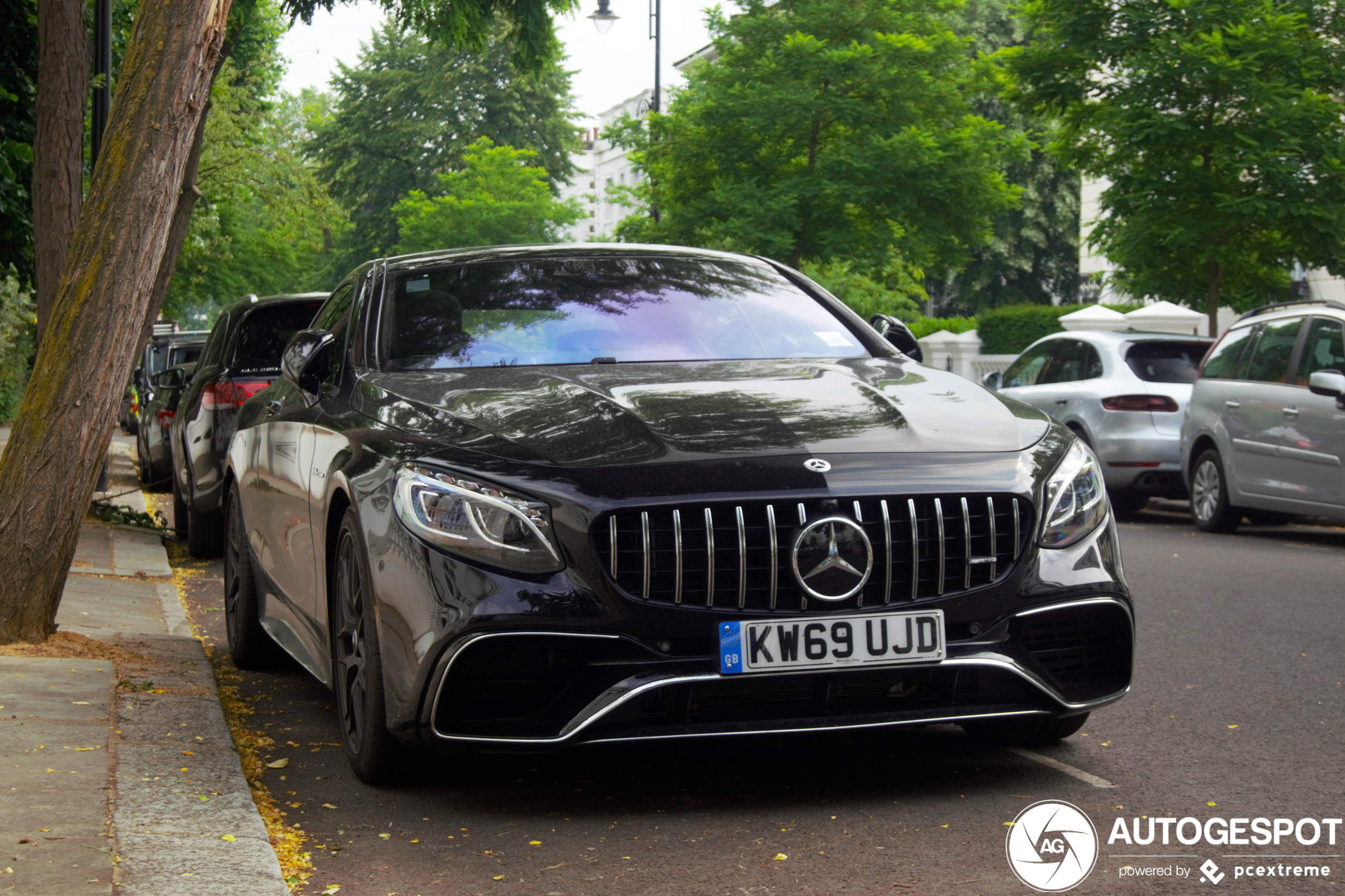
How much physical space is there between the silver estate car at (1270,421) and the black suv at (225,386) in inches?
280

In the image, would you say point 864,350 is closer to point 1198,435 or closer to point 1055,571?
point 1055,571

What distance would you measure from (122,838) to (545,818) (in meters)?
1.08

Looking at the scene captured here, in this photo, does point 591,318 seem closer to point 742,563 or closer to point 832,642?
point 742,563

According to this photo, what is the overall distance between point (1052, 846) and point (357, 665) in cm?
203

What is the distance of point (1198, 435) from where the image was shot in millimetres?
13867

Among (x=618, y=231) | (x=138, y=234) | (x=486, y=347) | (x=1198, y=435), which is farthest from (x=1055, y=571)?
(x=618, y=231)

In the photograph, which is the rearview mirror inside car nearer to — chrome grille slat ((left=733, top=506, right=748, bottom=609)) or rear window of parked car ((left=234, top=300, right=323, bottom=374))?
rear window of parked car ((left=234, top=300, right=323, bottom=374))

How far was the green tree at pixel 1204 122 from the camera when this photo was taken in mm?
18812

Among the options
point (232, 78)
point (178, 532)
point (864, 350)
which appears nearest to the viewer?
point (864, 350)

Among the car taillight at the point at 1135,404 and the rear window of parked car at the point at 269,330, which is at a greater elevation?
the rear window of parked car at the point at 269,330

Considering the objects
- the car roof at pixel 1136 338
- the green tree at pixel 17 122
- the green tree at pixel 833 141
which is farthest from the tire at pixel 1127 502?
the green tree at pixel 833 141

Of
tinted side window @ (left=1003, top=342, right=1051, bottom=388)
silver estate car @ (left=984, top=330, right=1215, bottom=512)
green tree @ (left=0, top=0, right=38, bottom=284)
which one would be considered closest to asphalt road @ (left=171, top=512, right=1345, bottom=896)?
green tree @ (left=0, top=0, right=38, bottom=284)

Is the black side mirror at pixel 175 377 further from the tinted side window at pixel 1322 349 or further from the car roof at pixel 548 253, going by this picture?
the tinted side window at pixel 1322 349

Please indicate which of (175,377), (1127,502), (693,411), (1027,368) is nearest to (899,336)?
(693,411)
